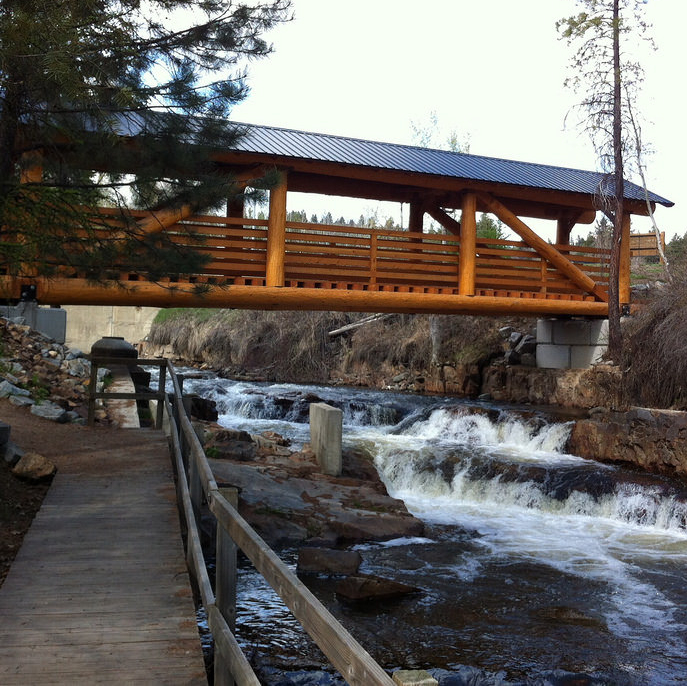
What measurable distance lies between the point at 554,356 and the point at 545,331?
71cm

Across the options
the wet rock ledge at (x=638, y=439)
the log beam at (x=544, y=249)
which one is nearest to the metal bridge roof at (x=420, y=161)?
the log beam at (x=544, y=249)

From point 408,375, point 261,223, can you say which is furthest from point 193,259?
point 408,375

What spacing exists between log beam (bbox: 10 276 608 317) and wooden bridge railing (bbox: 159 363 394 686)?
7.28 meters

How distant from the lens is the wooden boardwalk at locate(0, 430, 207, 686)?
3.54 meters

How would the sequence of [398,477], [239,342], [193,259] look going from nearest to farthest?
[193,259] < [398,477] < [239,342]

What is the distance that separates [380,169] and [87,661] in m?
11.2

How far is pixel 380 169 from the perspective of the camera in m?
13.6

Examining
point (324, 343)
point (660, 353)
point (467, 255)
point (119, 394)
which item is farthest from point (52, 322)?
point (324, 343)

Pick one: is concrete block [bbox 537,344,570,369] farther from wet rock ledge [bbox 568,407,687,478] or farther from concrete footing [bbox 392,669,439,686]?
concrete footing [bbox 392,669,439,686]

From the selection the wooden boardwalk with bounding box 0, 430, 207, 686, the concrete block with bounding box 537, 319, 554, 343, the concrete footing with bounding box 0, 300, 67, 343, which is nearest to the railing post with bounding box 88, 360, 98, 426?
the wooden boardwalk with bounding box 0, 430, 207, 686

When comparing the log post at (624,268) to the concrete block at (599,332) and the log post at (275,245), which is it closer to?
the concrete block at (599,332)

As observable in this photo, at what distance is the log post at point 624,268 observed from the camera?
16.4 m

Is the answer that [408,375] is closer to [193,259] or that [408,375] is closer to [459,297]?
[459,297]

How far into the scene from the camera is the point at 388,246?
14609mm
